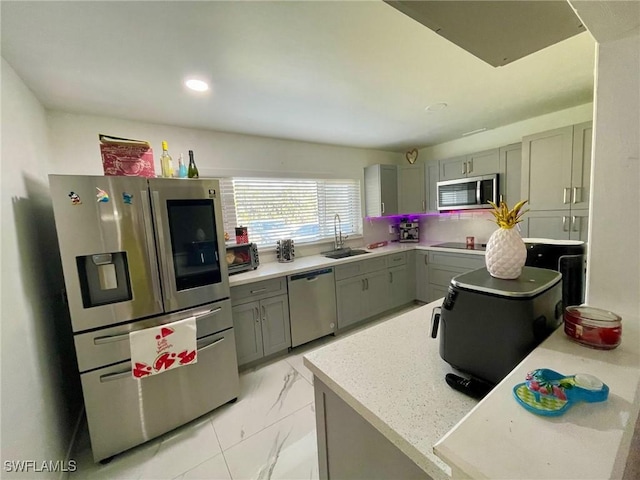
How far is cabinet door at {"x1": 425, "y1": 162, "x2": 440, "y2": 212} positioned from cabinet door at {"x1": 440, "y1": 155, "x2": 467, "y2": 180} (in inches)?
3.0

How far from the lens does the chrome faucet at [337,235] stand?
3.65 m

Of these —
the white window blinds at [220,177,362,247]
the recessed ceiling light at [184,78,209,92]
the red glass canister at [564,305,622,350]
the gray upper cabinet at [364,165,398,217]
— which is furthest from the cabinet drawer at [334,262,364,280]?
the red glass canister at [564,305,622,350]

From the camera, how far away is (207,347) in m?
1.88

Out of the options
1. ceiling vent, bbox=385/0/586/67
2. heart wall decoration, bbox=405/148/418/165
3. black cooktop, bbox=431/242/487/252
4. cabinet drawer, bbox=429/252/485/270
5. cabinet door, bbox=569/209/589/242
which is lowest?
cabinet drawer, bbox=429/252/485/270

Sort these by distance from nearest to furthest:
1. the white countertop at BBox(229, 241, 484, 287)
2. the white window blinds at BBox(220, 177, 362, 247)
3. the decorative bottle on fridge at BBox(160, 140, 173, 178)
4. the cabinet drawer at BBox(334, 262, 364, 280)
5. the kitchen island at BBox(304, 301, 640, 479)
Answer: the kitchen island at BBox(304, 301, 640, 479)
the decorative bottle on fridge at BBox(160, 140, 173, 178)
the white countertop at BBox(229, 241, 484, 287)
the white window blinds at BBox(220, 177, 362, 247)
the cabinet drawer at BBox(334, 262, 364, 280)

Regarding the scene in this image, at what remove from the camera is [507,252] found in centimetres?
84

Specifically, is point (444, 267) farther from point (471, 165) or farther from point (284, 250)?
point (284, 250)

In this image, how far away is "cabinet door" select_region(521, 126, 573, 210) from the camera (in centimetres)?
245

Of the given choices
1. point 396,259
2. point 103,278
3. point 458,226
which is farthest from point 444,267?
point 103,278

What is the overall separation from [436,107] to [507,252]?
2044 millimetres

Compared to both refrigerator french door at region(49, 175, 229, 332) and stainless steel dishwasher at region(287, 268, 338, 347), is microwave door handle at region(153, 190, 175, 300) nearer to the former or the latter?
refrigerator french door at region(49, 175, 229, 332)

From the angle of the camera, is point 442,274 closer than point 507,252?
No

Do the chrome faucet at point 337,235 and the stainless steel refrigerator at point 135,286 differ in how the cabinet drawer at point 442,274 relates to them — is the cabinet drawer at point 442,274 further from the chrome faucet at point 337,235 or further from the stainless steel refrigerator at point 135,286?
the stainless steel refrigerator at point 135,286

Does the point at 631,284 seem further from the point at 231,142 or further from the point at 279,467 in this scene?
the point at 231,142
